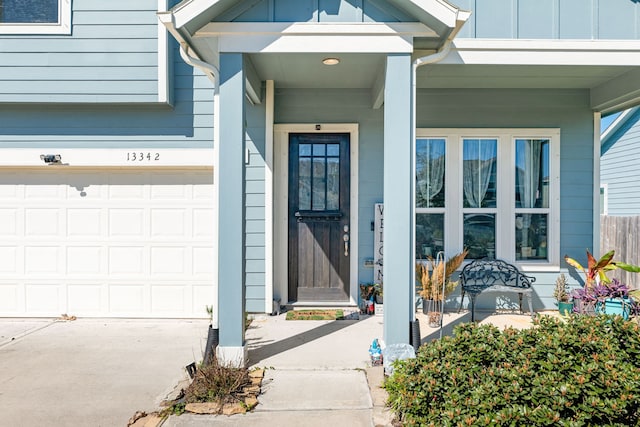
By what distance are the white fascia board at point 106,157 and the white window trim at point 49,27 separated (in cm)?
141

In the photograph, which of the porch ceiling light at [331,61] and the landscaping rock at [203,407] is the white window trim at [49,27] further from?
the landscaping rock at [203,407]

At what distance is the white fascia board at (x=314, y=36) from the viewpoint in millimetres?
3600

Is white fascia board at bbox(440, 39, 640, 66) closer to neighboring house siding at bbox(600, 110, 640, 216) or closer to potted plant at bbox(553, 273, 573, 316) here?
potted plant at bbox(553, 273, 573, 316)

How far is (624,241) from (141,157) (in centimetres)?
721

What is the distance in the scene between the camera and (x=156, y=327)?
5.11 m

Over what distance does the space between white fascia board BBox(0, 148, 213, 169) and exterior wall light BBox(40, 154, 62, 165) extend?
34 mm

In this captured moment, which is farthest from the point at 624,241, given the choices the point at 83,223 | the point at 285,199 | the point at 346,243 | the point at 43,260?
the point at 43,260

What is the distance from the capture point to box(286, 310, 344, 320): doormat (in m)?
5.13

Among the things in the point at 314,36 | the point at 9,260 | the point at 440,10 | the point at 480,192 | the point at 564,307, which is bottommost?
the point at 564,307

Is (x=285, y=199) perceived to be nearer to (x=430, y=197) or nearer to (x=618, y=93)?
(x=430, y=197)

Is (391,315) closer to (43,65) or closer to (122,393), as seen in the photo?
(122,393)

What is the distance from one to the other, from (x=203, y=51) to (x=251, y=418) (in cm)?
314

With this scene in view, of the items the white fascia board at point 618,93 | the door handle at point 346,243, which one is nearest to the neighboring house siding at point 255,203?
the door handle at point 346,243

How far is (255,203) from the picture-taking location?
5.40m
